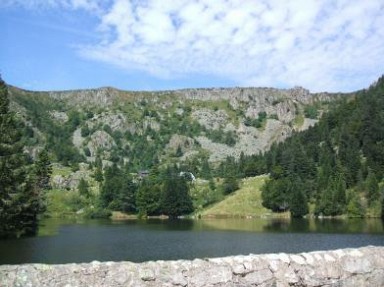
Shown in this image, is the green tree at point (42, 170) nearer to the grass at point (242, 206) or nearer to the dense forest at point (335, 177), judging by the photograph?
the grass at point (242, 206)

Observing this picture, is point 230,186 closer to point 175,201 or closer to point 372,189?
point 175,201

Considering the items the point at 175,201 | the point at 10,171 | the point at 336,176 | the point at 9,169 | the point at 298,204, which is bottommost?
the point at 175,201

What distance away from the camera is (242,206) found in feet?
561

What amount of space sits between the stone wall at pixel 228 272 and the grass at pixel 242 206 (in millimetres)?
153276

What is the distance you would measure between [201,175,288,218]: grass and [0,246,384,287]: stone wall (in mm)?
153276

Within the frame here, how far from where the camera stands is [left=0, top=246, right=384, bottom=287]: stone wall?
38.1 ft

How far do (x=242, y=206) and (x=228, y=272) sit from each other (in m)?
160

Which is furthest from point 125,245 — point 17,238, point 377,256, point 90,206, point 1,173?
point 90,206

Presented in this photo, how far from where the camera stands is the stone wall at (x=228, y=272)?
38.1ft

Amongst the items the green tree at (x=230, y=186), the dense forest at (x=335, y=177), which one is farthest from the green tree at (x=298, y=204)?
the green tree at (x=230, y=186)

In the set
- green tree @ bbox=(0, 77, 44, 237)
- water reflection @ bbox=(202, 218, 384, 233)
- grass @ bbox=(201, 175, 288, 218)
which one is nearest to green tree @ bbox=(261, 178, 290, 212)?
grass @ bbox=(201, 175, 288, 218)

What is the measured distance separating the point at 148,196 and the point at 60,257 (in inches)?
4896

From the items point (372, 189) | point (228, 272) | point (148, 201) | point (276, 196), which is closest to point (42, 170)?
point (148, 201)

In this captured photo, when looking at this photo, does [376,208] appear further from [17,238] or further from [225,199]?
[17,238]
